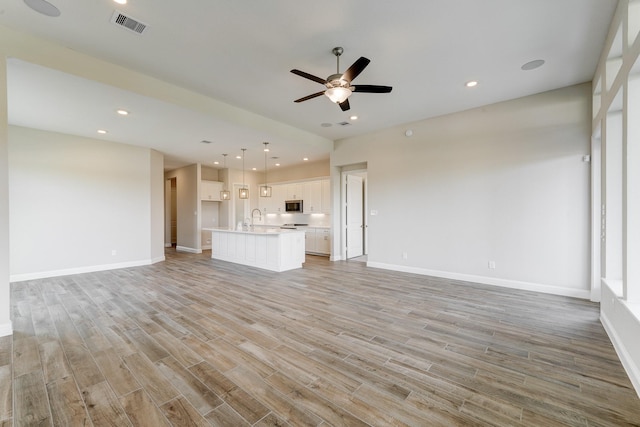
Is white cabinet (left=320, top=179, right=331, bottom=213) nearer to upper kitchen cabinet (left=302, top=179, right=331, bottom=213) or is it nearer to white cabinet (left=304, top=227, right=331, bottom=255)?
upper kitchen cabinet (left=302, top=179, right=331, bottom=213)

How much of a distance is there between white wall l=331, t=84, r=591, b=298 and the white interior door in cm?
129

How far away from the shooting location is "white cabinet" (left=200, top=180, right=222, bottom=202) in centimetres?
904

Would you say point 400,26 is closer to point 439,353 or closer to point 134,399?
point 439,353

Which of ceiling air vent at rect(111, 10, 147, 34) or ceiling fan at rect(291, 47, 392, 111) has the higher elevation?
ceiling air vent at rect(111, 10, 147, 34)

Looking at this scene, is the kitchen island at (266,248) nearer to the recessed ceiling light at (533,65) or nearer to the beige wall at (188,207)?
the beige wall at (188,207)

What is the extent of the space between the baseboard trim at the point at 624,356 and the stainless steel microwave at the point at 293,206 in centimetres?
717

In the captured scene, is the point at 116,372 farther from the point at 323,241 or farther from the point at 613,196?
the point at 323,241

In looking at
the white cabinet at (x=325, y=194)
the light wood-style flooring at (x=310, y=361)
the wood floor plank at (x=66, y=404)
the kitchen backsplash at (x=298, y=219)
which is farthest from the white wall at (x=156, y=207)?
the wood floor plank at (x=66, y=404)

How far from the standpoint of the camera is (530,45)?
3.04 meters

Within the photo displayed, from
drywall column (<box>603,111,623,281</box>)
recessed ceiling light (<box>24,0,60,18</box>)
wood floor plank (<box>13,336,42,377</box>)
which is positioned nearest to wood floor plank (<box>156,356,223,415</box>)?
wood floor plank (<box>13,336,42,377</box>)

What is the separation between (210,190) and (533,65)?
889 centimetres

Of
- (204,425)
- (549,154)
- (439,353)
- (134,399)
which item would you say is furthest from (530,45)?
(134,399)

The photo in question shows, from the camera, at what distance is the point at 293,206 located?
895 centimetres

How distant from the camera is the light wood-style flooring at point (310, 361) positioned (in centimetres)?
172
